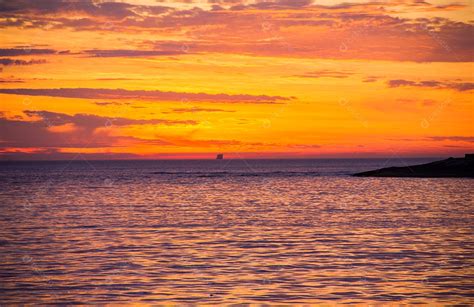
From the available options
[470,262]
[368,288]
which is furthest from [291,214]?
[368,288]

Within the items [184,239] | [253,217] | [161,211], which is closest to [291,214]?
[253,217]

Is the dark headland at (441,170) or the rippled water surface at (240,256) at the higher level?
the rippled water surface at (240,256)

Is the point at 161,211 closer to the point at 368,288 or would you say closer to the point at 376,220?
the point at 376,220

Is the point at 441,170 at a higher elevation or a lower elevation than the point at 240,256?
lower

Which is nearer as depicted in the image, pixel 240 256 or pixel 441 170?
pixel 240 256

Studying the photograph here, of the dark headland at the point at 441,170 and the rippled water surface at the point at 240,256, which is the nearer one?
the rippled water surface at the point at 240,256

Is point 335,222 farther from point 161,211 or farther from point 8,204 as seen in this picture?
point 8,204

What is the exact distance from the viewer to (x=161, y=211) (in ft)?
201

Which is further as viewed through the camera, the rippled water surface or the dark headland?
the dark headland

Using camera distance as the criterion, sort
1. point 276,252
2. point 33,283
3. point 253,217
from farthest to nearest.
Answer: point 253,217 < point 276,252 < point 33,283

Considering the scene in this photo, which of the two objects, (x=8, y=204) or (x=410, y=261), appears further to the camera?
(x=8, y=204)

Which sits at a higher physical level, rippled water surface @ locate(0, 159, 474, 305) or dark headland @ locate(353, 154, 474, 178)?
rippled water surface @ locate(0, 159, 474, 305)

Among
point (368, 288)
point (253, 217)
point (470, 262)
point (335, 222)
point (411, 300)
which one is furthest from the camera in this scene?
point (253, 217)

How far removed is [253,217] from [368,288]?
29562 mm
